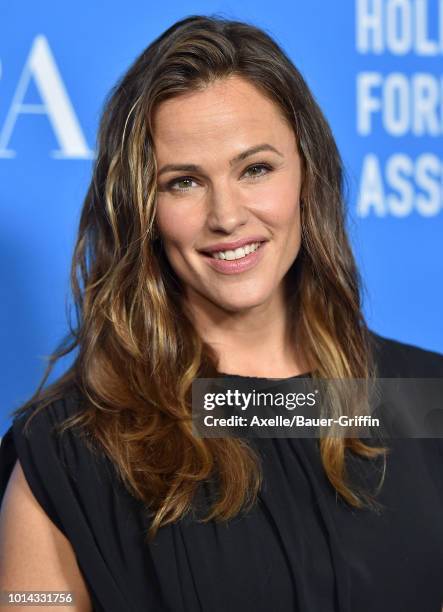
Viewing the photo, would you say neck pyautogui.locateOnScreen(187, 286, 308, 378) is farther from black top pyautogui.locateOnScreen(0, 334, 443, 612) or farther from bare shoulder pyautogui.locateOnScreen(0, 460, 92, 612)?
bare shoulder pyautogui.locateOnScreen(0, 460, 92, 612)

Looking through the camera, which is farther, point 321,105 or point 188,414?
point 321,105

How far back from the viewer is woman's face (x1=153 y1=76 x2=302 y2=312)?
137cm

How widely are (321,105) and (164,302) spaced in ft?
2.39

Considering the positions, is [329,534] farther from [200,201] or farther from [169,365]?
[200,201]

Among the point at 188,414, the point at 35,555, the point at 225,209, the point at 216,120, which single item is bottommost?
the point at 35,555

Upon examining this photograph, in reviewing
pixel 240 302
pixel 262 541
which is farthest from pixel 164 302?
pixel 262 541

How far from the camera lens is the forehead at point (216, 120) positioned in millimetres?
1374

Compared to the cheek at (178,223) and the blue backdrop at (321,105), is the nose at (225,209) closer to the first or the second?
the cheek at (178,223)

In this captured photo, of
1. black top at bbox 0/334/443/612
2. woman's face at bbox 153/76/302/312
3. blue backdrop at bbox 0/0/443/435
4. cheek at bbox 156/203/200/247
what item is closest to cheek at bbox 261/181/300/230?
woman's face at bbox 153/76/302/312

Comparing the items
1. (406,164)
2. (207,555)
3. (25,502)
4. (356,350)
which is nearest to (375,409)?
(356,350)

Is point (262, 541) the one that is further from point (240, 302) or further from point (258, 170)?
point (258, 170)

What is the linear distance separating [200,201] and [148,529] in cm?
Answer: 46

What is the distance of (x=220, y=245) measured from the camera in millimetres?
1380

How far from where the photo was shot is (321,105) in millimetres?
2000
